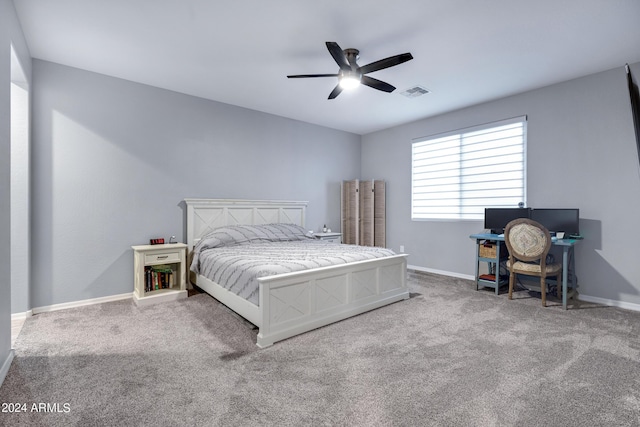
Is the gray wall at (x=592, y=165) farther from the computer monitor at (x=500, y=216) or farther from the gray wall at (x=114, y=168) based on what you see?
the gray wall at (x=114, y=168)

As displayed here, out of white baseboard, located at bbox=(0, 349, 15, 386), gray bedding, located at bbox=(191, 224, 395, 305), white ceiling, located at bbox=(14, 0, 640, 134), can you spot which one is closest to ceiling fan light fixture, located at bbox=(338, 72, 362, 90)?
white ceiling, located at bbox=(14, 0, 640, 134)

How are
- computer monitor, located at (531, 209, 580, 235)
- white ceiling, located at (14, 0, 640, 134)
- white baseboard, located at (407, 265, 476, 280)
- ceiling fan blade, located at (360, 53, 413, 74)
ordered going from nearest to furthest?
white ceiling, located at (14, 0, 640, 134) → ceiling fan blade, located at (360, 53, 413, 74) → computer monitor, located at (531, 209, 580, 235) → white baseboard, located at (407, 265, 476, 280)

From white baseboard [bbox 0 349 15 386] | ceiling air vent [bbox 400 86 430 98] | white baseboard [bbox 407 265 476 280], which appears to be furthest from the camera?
white baseboard [bbox 407 265 476 280]

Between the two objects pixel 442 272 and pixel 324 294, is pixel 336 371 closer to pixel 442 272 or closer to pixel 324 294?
pixel 324 294

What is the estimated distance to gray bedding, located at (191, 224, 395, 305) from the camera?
2.84 meters

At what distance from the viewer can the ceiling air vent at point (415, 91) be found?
415 centimetres

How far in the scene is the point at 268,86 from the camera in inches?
161

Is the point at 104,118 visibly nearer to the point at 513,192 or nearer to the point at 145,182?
the point at 145,182

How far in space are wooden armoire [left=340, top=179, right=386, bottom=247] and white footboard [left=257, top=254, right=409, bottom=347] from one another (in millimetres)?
2262

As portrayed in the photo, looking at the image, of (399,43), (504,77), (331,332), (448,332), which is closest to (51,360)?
(331,332)

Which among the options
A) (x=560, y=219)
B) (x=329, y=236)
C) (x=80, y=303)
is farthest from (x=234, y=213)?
(x=560, y=219)

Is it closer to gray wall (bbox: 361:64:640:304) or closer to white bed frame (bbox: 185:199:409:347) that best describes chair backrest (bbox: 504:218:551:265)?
gray wall (bbox: 361:64:640:304)

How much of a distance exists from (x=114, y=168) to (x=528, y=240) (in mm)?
4980

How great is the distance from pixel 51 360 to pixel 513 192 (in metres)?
5.45
